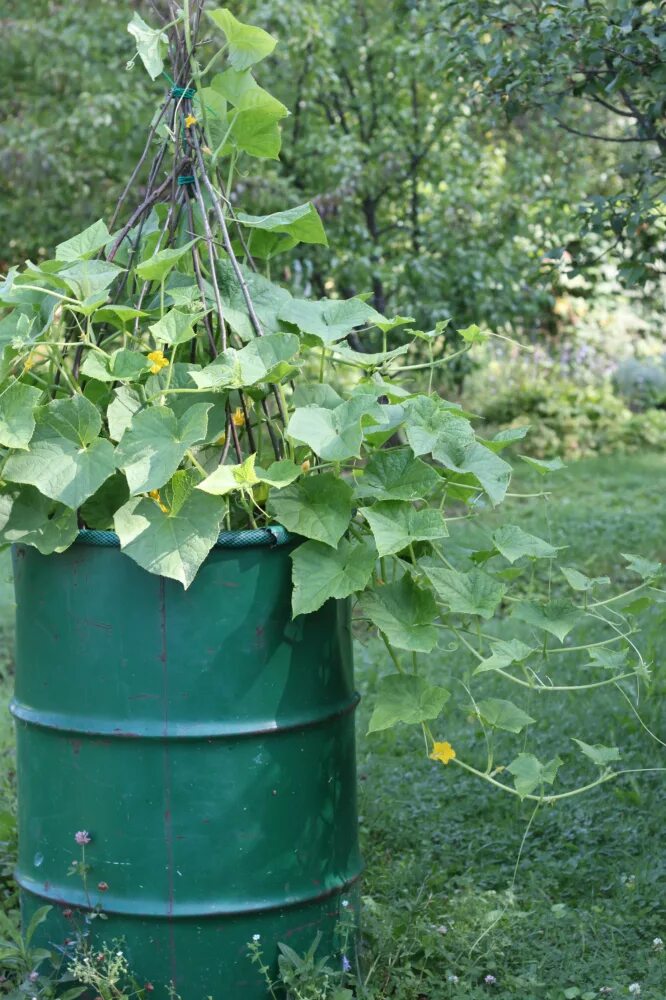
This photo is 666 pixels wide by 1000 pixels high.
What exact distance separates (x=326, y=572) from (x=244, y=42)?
37.4 inches

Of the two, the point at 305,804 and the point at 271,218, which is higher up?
the point at 271,218

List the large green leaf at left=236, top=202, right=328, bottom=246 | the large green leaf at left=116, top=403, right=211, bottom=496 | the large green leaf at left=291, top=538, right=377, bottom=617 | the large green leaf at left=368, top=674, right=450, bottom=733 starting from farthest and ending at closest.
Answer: the large green leaf at left=236, top=202, right=328, bottom=246, the large green leaf at left=368, top=674, right=450, bottom=733, the large green leaf at left=291, top=538, right=377, bottom=617, the large green leaf at left=116, top=403, right=211, bottom=496

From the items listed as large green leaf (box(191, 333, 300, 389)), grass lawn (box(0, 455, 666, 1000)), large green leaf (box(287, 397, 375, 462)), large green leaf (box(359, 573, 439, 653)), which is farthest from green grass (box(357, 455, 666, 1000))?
large green leaf (box(191, 333, 300, 389))

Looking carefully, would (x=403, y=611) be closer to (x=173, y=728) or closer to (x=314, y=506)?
(x=314, y=506)

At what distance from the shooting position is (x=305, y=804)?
2.08 m

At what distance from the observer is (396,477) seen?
204 centimetres

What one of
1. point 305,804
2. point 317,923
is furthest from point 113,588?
point 317,923

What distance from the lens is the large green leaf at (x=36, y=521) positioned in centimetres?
196

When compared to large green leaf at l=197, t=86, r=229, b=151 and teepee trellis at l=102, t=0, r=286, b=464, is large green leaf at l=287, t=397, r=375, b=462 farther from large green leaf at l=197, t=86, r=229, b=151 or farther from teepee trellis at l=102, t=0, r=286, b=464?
large green leaf at l=197, t=86, r=229, b=151

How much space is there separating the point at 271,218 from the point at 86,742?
3.28 feet

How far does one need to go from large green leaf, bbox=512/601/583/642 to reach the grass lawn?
94 mm

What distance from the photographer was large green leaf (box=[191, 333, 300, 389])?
1901 millimetres

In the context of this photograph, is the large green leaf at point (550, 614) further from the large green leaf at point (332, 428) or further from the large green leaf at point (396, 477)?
the large green leaf at point (332, 428)

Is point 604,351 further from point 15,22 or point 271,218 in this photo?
point 271,218
